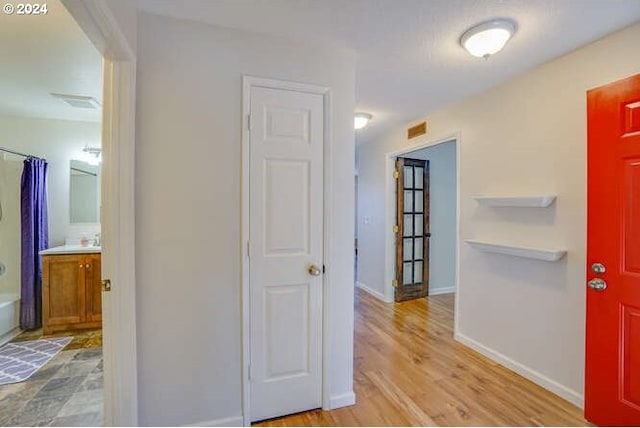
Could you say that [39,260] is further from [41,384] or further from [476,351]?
[476,351]

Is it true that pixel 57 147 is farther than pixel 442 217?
No

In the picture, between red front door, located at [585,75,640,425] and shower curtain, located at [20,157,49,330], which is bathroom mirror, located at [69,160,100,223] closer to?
shower curtain, located at [20,157,49,330]

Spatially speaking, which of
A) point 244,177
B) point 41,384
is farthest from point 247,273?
point 41,384

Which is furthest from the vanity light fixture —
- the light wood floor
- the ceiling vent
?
the light wood floor

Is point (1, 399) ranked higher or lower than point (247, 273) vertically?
lower

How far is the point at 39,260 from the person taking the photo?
317 centimetres

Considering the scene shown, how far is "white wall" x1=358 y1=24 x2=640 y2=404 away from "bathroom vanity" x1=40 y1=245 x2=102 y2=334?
388cm

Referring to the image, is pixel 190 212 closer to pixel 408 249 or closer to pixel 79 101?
pixel 79 101

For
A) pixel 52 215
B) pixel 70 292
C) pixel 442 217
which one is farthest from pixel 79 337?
pixel 442 217

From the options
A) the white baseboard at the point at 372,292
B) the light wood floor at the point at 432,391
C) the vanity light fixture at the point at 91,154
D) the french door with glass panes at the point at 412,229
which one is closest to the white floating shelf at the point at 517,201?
the light wood floor at the point at 432,391

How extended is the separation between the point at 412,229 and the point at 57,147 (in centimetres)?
479

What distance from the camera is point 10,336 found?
298cm

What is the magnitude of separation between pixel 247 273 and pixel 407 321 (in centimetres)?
246

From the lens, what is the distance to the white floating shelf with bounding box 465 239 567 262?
6.73 ft
